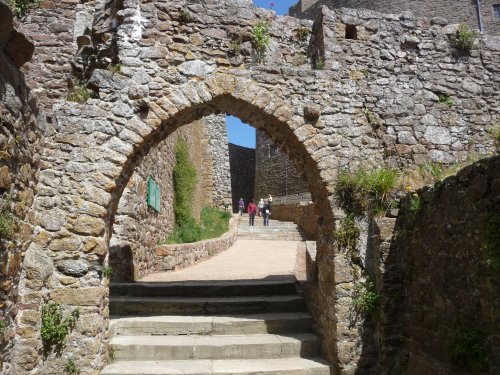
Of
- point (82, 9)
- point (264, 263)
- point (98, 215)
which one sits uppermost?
point (82, 9)

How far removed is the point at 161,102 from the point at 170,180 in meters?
8.25

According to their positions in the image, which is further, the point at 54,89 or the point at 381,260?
the point at 54,89

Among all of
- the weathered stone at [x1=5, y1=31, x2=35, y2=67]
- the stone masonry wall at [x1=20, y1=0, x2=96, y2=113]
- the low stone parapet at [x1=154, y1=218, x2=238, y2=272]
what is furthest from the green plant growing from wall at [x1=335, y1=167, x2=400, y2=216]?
the low stone parapet at [x1=154, y1=218, x2=238, y2=272]

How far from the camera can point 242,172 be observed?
32.1 m

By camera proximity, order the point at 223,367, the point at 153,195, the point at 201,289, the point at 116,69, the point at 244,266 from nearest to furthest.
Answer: the point at 223,367 → the point at 116,69 → the point at 201,289 → the point at 153,195 → the point at 244,266

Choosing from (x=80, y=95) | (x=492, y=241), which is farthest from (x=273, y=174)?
(x=492, y=241)

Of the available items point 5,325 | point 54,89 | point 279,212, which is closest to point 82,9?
point 54,89

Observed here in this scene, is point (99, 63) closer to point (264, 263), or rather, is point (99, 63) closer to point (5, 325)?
point (5, 325)

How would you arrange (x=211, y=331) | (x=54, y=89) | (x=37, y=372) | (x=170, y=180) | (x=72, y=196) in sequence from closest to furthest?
(x=37, y=372) → (x=72, y=196) → (x=211, y=331) → (x=54, y=89) → (x=170, y=180)

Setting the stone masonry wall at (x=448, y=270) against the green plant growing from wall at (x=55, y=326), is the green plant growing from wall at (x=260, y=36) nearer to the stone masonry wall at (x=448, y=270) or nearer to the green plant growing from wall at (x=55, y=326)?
the stone masonry wall at (x=448, y=270)

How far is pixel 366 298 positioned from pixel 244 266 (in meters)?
5.54

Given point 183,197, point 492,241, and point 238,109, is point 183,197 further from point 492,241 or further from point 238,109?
point 492,241

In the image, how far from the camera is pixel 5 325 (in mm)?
3869

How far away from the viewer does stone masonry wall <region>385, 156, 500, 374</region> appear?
11.9 feet
